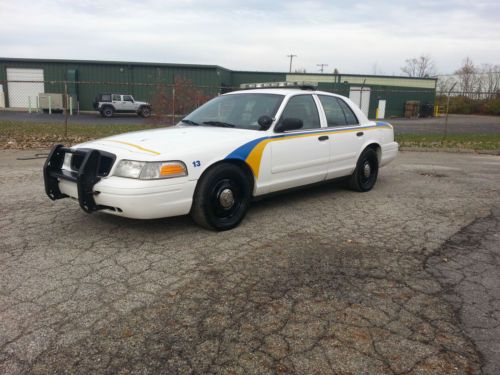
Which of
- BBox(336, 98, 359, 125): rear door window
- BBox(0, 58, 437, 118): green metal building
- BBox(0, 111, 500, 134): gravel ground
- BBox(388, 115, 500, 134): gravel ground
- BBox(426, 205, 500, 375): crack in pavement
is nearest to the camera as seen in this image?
BBox(426, 205, 500, 375): crack in pavement

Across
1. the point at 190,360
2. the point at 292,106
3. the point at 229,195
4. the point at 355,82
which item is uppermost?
the point at 355,82

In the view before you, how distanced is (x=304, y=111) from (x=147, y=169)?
2.36 meters

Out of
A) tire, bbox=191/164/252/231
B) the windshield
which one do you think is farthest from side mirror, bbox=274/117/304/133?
tire, bbox=191/164/252/231

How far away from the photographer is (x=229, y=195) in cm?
446

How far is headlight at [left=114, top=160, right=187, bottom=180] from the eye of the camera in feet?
12.9

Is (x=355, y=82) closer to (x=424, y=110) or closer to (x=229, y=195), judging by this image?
(x=424, y=110)

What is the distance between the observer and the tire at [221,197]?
168 inches

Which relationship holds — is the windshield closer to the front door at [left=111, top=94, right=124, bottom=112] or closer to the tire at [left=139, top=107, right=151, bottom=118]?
the front door at [left=111, top=94, right=124, bottom=112]

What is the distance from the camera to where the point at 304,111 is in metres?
5.45

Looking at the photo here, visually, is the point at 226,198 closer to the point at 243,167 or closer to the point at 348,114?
the point at 243,167

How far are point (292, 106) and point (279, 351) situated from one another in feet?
11.3

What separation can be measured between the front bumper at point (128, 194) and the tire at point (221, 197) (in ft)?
0.45

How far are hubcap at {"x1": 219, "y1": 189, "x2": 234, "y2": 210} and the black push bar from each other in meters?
1.14

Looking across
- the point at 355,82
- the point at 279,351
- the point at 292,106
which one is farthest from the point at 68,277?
the point at 355,82
